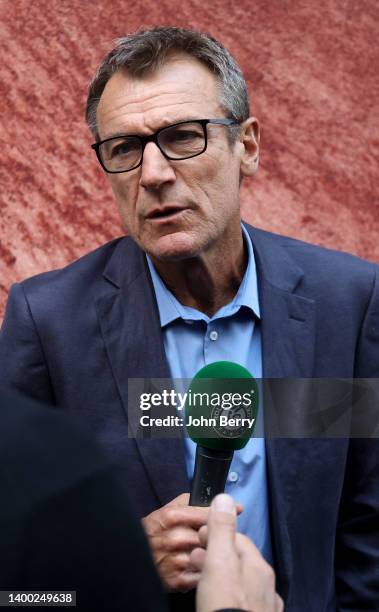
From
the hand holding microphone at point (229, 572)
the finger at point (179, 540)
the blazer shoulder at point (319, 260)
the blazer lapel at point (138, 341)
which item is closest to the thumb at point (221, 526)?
the hand holding microphone at point (229, 572)

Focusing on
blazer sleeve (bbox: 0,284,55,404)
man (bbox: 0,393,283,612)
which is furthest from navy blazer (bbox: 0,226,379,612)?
man (bbox: 0,393,283,612)

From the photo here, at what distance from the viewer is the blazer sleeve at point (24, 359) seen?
85.5 inches

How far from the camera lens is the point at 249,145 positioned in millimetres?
2375

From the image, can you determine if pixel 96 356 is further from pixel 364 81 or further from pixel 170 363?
pixel 364 81

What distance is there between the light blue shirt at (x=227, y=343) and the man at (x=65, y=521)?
110cm

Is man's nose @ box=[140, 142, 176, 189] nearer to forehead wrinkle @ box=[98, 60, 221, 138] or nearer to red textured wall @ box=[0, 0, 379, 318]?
forehead wrinkle @ box=[98, 60, 221, 138]

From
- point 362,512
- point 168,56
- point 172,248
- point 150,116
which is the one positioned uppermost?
point 168,56

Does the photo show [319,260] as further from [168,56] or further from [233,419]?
[233,419]

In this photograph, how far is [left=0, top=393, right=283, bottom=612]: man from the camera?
0.96 m

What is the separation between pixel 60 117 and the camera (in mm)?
3135

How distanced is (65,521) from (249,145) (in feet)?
5.03

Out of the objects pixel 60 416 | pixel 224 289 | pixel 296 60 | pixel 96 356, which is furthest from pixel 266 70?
pixel 60 416

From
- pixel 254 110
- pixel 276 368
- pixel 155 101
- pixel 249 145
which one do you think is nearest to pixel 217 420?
pixel 276 368

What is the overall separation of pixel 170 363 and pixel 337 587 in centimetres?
62
